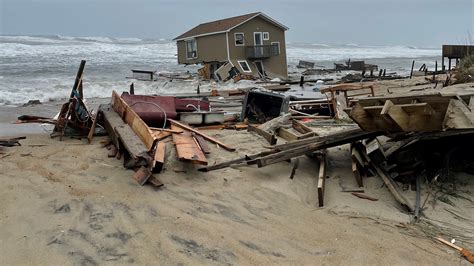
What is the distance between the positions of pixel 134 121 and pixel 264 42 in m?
32.1

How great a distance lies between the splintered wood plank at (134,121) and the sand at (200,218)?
50 centimetres

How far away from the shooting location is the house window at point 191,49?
1642 inches

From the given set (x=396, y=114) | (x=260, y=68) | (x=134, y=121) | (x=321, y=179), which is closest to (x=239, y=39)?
(x=260, y=68)

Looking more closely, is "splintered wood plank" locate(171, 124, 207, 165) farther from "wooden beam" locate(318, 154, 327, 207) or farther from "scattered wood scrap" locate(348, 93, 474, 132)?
"scattered wood scrap" locate(348, 93, 474, 132)

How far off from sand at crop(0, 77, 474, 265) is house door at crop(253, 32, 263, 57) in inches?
1220

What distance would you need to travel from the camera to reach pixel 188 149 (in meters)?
7.22

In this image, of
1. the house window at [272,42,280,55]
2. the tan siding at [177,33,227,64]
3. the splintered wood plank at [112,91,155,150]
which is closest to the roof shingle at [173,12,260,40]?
the tan siding at [177,33,227,64]

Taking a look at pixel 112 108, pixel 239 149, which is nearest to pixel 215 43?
pixel 112 108

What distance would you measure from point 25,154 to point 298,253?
568 centimetres

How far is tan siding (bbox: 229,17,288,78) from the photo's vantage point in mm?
37656

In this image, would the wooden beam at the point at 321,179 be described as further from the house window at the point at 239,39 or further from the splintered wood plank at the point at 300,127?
the house window at the point at 239,39

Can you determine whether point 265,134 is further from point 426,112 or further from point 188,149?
point 426,112

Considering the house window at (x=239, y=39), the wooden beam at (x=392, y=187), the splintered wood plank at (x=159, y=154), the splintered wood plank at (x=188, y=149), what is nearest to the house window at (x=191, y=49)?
the house window at (x=239, y=39)

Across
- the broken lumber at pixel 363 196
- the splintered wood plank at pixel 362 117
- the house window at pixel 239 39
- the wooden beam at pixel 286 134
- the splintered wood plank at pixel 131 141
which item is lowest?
the broken lumber at pixel 363 196
